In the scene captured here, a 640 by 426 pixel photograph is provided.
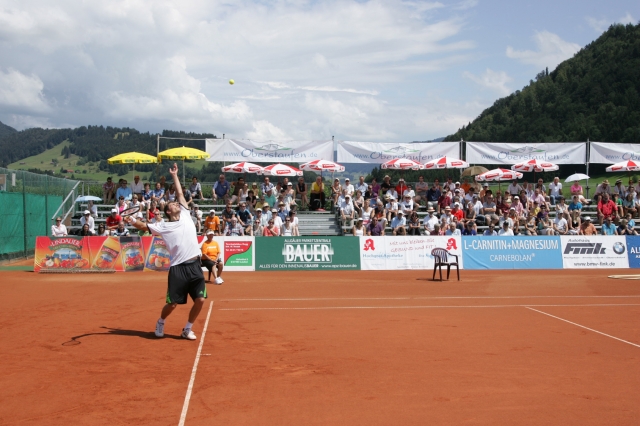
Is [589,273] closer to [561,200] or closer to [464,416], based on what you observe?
[561,200]

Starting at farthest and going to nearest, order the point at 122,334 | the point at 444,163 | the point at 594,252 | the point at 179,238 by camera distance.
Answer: the point at 444,163
the point at 594,252
the point at 122,334
the point at 179,238

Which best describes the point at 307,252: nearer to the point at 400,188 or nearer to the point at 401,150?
the point at 400,188

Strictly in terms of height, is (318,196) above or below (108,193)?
below

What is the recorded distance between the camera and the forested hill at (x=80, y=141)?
101m

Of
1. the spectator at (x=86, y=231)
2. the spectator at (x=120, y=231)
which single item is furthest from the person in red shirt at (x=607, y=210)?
the spectator at (x=86, y=231)

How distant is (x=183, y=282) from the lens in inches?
385

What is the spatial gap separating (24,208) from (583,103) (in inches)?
2921

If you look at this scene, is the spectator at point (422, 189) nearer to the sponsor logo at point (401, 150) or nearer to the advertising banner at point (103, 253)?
the sponsor logo at point (401, 150)

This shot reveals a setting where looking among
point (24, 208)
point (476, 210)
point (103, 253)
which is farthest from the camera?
point (476, 210)

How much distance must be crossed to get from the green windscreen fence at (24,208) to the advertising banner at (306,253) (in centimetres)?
1077

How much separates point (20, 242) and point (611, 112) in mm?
71195

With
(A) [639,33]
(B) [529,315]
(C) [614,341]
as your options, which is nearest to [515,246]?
(B) [529,315]

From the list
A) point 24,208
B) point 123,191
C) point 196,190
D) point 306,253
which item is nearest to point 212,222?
point 306,253

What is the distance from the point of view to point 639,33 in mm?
86500
